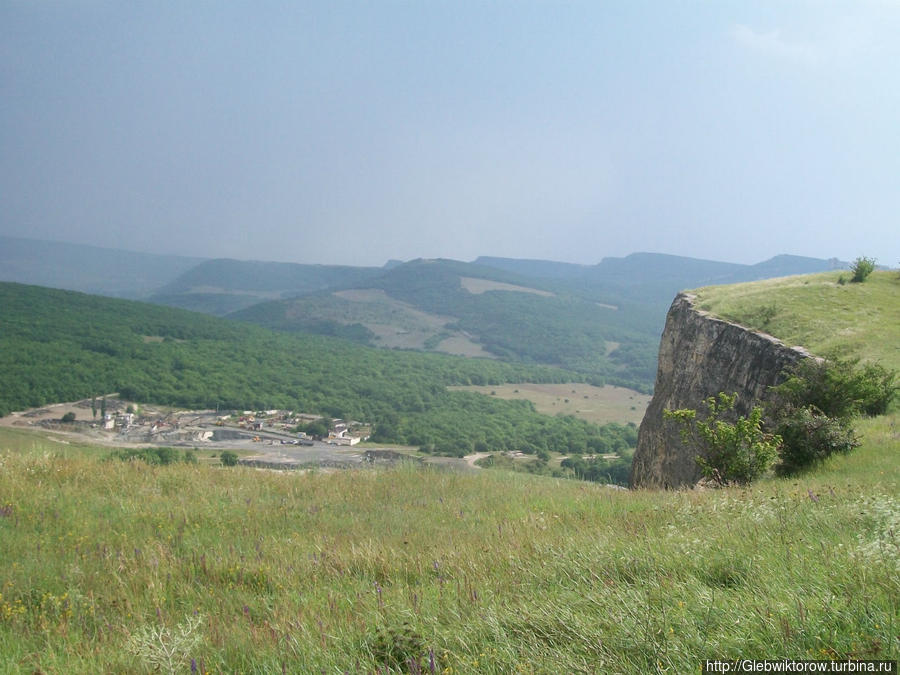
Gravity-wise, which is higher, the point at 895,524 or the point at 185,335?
the point at 895,524

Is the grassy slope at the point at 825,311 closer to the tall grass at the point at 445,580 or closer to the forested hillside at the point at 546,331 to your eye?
the tall grass at the point at 445,580

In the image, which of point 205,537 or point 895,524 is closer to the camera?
point 895,524

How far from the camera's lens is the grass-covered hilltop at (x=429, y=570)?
8.37ft

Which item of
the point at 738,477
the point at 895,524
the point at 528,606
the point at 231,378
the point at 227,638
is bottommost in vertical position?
the point at 231,378

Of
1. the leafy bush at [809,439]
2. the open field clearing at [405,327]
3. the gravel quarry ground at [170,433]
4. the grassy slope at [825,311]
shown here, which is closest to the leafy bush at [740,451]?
the leafy bush at [809,439]

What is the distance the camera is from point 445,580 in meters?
3.99

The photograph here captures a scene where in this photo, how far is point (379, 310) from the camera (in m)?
195

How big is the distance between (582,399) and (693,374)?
8023 cm

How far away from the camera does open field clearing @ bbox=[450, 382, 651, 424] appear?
8212 centimetres

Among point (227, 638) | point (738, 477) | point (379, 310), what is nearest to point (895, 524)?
point (227, 638)

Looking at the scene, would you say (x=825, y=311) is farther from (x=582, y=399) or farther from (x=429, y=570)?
(x=582, y=399)

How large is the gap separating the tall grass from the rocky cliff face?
7.49m

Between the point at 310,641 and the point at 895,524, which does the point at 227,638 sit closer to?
the point at 310,641

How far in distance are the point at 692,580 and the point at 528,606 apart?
903mm
